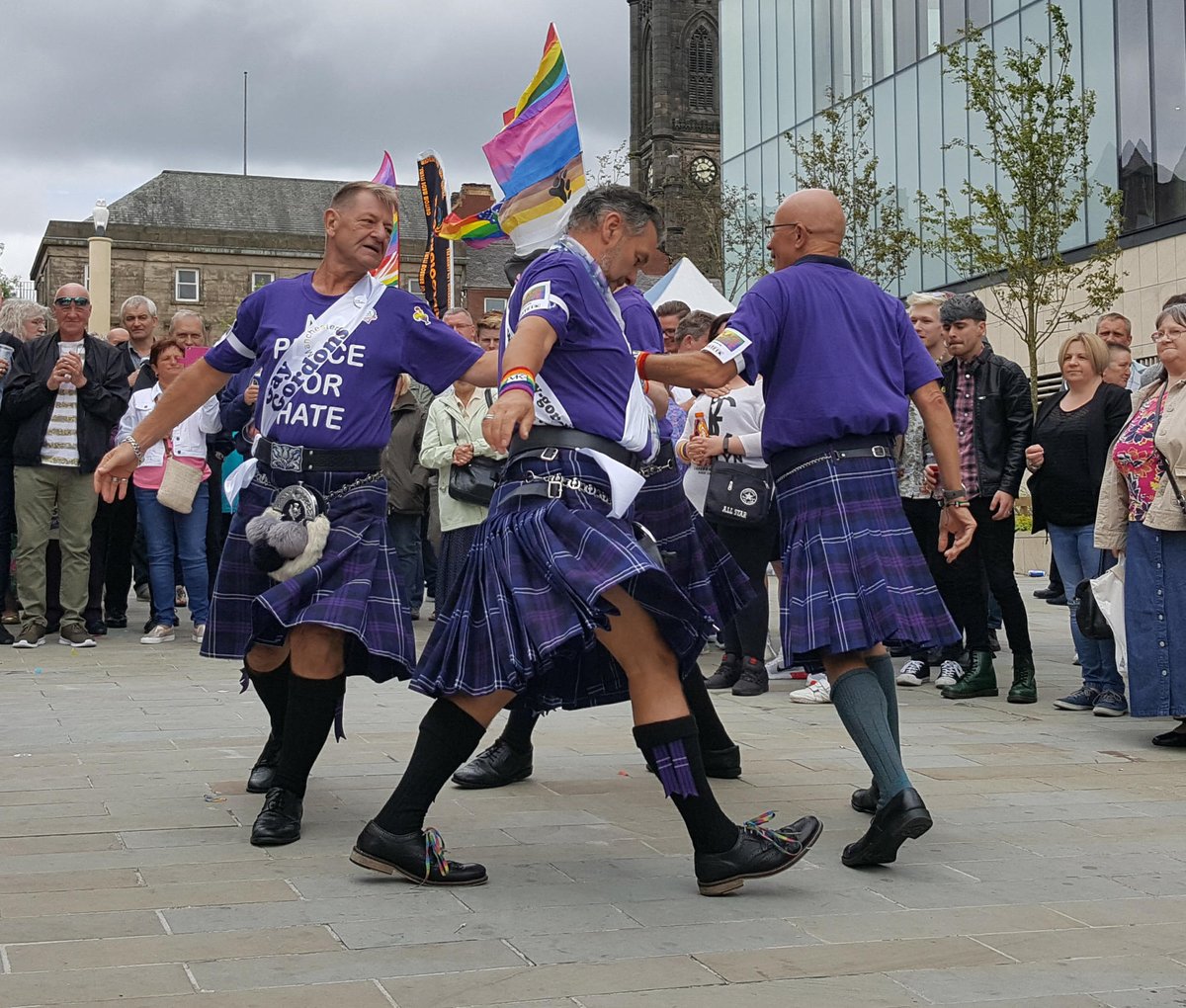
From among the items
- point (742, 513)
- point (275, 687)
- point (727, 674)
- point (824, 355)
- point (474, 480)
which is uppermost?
point (824, 355)

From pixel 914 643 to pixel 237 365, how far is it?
92.9 inches

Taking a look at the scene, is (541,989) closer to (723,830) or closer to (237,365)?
(723,830)

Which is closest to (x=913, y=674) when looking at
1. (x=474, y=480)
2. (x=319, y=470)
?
(x=474, y=480)

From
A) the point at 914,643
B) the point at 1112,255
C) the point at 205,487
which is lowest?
the point at 914,643

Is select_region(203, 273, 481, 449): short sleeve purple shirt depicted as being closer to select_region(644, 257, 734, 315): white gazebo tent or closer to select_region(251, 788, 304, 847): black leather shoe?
select_region(251, 788, 304, 847): black leather shoe

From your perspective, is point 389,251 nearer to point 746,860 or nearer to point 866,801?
point 866,801

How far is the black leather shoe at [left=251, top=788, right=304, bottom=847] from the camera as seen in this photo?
4711 millimetres

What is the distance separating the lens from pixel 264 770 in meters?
5.62

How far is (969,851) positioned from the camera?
4758mm

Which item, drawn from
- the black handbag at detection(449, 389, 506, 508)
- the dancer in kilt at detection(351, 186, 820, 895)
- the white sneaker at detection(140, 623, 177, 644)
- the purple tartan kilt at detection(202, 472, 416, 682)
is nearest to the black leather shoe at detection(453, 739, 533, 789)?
the purple tartan kilt at detection(202, 472, 416, 682)

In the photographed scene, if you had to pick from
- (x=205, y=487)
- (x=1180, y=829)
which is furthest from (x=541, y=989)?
(x=205, y=487)

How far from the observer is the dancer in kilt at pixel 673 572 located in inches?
199

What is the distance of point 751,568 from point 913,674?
4.01ft

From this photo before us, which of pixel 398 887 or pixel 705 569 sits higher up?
pixel 705 569
